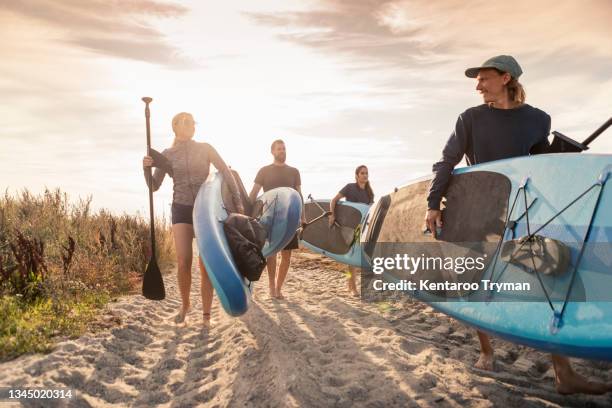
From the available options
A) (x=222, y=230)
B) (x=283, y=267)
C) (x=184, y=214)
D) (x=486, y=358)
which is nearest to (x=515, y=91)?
(x=486, y=358)

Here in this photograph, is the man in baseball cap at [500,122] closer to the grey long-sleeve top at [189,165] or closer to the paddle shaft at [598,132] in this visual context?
the paddle shaft at [598,132]

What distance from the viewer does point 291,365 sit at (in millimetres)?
3387

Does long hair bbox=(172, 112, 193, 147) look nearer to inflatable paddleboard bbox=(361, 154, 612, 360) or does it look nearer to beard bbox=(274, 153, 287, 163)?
beard bbox=(274, 153, 287, 163)

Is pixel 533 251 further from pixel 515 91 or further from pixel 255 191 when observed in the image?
pixel 255 191

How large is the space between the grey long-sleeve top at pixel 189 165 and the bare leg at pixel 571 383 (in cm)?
352

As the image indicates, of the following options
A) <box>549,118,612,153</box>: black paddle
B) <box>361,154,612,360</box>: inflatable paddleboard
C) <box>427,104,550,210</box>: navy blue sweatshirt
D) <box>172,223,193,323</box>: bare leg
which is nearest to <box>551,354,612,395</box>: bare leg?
<box>361,154,612,360</box>: inflatable paddleboard

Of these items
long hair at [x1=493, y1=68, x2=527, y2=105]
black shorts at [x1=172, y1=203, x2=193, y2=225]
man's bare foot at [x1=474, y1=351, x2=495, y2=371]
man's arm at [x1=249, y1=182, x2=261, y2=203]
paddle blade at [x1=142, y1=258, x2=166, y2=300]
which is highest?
long hair at [x1=493, y1=68, x2=527, y2=105]

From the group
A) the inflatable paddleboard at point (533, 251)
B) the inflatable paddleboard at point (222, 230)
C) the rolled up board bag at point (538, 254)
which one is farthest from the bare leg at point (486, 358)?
the inflatable paddleboard at point (222, 230)

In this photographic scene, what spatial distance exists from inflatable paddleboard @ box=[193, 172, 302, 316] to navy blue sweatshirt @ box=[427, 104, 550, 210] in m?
1.73

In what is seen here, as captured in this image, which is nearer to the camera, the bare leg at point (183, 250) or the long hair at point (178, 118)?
the bare leg at point (183, 250)

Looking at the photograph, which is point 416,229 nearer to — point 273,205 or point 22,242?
point 273,205

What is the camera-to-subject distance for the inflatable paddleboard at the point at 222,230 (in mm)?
3539

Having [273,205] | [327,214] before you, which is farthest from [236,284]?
[327,214]

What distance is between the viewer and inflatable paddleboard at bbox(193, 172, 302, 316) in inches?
139
